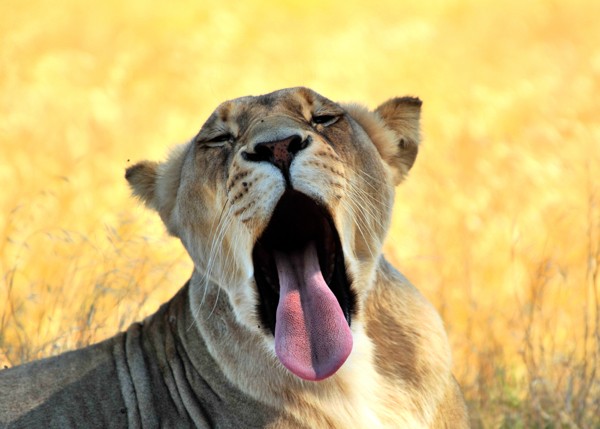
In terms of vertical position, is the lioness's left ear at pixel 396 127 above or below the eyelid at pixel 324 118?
above

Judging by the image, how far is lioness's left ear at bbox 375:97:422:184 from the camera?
474cm

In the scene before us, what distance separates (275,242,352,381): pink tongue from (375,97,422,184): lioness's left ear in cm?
82

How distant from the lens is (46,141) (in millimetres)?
12406

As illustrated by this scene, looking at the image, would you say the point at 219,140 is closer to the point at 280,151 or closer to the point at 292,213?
the point at 292,213

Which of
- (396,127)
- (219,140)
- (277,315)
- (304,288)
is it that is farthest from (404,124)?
(277,315)

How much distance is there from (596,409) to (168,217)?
251cm

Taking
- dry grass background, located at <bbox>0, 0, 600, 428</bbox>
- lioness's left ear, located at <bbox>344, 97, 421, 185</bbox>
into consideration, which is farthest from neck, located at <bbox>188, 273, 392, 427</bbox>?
dry grass background, located at <bbox>0, 0, 600, 428</bbox>

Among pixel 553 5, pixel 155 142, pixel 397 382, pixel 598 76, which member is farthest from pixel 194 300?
pixel 553 5

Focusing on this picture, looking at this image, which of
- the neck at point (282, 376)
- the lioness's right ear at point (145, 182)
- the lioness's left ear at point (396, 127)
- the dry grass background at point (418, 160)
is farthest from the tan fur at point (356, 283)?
the dry grass background at point (418, 160)

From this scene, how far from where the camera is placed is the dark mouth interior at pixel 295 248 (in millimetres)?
4133

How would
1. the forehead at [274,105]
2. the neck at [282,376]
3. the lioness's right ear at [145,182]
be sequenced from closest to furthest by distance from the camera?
1. the neck at [282,376]
2. the forehead at [274,105]
3. the lioness's right ear at [145,182]

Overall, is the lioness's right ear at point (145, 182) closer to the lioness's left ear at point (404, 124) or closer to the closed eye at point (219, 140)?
the closed eye at point (219, 140)

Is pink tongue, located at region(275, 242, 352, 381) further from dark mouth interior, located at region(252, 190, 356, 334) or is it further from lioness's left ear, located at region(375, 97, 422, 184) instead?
lioness's left ear, located at region(375, 97, 422, 184)

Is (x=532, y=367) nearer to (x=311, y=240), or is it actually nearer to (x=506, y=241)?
(x=311, y=240)
